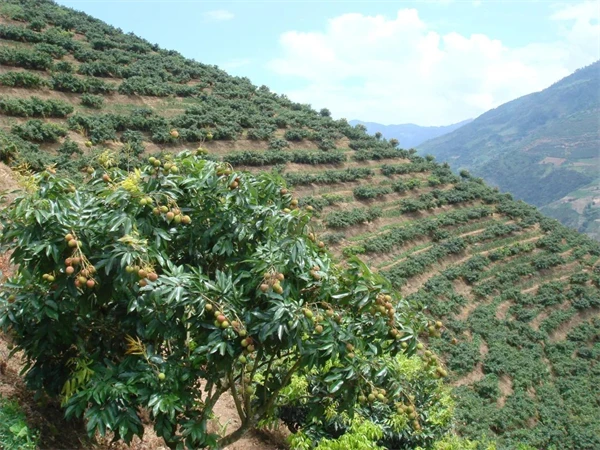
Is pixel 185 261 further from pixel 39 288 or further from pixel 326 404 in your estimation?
pixel 326 404

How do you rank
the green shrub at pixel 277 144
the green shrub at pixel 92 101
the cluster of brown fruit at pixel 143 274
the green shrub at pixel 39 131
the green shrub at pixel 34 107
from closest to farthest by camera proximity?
the cluster of brown fruit at pixel 143 274 → the green shrub at pixel 39 131 → the green shrub at pixel 34 107 → the green shrub at pixel 92 101 → the green shrub at pixel 277 144

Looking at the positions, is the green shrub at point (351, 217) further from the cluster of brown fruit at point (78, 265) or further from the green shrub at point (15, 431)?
the cluster of brown fruit at point (78, 265)

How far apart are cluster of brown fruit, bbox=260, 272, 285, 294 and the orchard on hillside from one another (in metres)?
0.01

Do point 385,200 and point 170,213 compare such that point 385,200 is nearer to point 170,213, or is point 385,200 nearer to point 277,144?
point 277,144

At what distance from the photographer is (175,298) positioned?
327cm

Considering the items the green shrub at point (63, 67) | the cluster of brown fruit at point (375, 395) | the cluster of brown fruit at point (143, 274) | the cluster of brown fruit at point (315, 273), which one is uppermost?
the green shrub at point (63, 67)

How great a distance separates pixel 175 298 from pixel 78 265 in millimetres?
718

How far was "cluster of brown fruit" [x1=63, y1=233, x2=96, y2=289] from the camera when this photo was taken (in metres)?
3.15

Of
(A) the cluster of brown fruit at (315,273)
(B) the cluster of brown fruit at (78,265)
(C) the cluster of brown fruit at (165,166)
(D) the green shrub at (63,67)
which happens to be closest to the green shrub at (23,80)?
(D) the green shrub at (63,67)

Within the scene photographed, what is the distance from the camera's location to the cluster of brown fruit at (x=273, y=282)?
337 cm

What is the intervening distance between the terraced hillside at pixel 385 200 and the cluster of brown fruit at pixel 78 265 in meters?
10.1

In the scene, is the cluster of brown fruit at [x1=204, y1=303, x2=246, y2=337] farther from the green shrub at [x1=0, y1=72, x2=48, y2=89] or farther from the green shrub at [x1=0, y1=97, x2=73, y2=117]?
the green shrub at [x1=0, y1=72, x2=48, y2=89]

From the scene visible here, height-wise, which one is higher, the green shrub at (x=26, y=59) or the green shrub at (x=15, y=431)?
the green shrub at (x=26, y=59)

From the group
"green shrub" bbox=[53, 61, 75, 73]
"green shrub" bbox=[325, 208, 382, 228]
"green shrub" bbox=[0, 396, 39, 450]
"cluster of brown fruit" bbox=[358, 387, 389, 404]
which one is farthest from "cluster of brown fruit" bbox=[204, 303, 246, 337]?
"green shrub" bbox=[53, 61, 75, 73]
